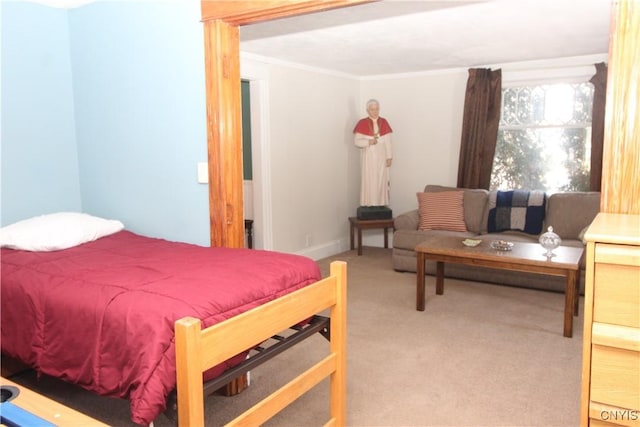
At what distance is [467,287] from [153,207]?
2834 millimetres

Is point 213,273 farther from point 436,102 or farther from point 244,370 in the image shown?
point 436,102

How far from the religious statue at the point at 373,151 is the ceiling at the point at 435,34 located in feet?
2.09

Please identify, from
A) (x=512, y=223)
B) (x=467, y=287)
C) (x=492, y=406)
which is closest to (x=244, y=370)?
(x=492, y=406)

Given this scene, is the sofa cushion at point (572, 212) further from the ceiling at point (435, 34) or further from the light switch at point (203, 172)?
the light switch at point (203, 172)

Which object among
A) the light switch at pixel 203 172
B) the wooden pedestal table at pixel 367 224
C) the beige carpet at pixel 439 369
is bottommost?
the beige carpet at pixel 439 369

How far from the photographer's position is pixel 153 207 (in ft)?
9.10

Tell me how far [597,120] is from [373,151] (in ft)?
7.36

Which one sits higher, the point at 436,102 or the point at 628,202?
the point at 436,102

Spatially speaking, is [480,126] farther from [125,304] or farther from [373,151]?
[125,304]

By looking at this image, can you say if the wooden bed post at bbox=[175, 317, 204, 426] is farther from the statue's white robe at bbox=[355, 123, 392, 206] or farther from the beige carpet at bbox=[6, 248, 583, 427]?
the statue's white robe at bbox=[355, 123, 392, 206]

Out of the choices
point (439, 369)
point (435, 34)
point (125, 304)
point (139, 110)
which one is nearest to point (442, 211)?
point (435, 34)

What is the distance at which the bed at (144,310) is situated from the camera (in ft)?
4.69

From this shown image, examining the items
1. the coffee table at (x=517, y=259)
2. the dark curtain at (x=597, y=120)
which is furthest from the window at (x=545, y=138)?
the coffee table at (x=517, y=259)

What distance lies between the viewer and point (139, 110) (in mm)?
2730
